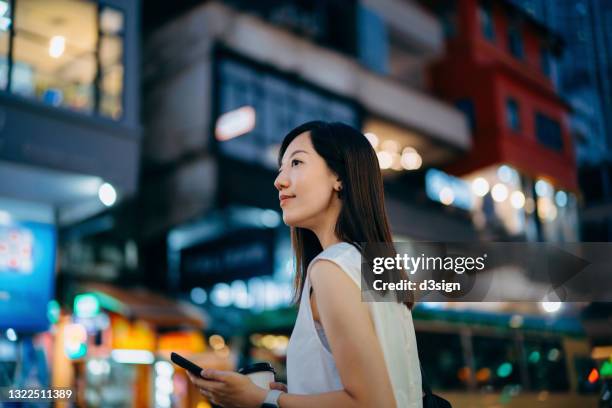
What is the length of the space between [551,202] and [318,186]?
1048 inches

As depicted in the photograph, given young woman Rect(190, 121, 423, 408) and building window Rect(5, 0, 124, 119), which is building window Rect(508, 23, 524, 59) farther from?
young woman Rect(190, 121, 423, 408)

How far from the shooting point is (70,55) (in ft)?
39.2

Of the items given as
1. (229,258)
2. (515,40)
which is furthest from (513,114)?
(229,258)

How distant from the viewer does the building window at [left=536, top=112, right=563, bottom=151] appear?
26312 millimetres

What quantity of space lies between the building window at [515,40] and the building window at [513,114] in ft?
13.5

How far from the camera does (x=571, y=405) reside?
33.9 ft

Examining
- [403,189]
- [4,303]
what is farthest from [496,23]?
[4,303]

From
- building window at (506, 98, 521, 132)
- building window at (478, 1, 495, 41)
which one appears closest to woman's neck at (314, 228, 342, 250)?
building window at (506, 98, 521, 132)

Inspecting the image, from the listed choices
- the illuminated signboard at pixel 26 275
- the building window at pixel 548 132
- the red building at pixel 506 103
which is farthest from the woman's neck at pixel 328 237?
the building window at pixel 548 132

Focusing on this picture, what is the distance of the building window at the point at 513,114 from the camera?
2486 cm

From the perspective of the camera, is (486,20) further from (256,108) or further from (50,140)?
(50,140)

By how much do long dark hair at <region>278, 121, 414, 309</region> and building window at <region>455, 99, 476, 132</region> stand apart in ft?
76.9

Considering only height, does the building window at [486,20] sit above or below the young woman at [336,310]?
above

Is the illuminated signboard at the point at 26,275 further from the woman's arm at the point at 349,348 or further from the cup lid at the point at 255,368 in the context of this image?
the woman's arm at the point at 349,348
